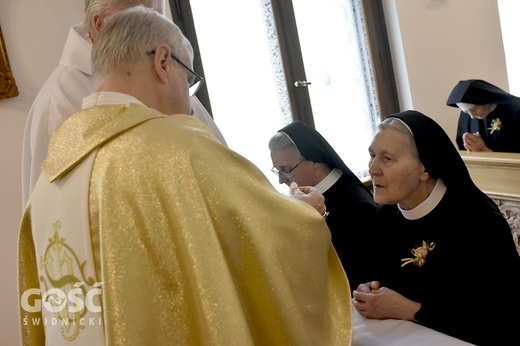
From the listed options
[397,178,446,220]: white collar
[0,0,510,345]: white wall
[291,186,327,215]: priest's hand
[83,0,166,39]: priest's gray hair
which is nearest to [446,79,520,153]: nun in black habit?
[0,0,510,345]: white wall

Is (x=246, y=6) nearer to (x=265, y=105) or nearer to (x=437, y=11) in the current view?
(x=265, y=105)

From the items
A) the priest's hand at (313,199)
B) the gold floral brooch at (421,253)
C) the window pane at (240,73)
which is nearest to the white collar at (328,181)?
the gold floral brooch at (421,253)

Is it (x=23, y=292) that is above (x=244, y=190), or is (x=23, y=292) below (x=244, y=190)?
below

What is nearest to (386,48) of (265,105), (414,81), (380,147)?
(414,81)

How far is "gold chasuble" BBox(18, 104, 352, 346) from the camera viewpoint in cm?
174

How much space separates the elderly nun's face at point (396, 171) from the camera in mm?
3068

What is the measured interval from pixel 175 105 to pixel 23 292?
0.77m

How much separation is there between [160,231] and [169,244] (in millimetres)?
41

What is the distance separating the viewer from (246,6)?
660cm

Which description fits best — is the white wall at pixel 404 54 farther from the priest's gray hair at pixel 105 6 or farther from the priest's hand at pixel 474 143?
the priest's gray hair at pixel 105 6

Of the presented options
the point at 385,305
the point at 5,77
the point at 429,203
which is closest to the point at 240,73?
the point at 5,77

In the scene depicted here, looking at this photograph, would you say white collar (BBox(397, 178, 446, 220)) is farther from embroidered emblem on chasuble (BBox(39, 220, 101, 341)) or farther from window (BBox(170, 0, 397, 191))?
window (BBox(170, 0, 397, 191))

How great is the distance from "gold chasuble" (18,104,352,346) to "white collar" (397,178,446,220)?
1.17m

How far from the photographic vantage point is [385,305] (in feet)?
8.57
